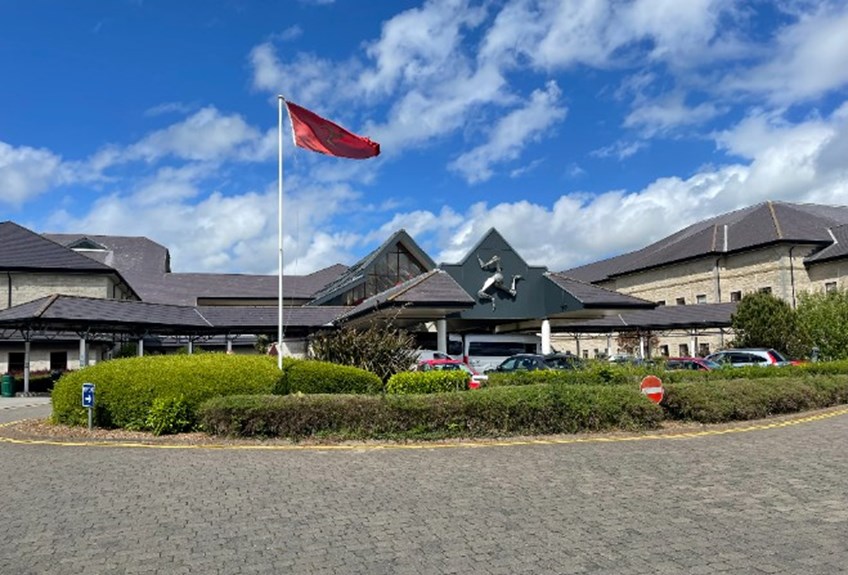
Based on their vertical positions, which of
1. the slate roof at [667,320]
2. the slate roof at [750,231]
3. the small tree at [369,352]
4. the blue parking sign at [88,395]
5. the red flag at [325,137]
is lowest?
the blue parking sign at [88,395]

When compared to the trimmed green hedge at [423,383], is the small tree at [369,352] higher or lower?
higher

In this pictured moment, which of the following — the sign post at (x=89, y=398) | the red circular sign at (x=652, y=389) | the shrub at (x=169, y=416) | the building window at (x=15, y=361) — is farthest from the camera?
the building window at (x=15, y=361)

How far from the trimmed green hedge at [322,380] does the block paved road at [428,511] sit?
3194 mm

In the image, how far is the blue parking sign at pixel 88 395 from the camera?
12.6 m

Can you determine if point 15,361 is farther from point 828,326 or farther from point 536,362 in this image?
point 828,326

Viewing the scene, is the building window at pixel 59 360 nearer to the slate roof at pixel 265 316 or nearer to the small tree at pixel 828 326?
the slate roof at pixel 265 316

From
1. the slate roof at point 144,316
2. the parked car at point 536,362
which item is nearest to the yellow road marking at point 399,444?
the parked car at point 536,362

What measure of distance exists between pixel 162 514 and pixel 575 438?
757 cm

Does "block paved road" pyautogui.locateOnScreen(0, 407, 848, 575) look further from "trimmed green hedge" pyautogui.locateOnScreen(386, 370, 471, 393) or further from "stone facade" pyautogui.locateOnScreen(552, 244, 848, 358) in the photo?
"stone facade" pyautogui.locateOnScreen(552, 244, 848, 358)

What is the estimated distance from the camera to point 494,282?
131 feet

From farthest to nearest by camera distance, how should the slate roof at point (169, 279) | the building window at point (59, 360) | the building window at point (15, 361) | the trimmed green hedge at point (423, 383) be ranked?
the slate roof at point (169, 279) < the building window at point (59, 360) < the building window at point (15, 361) < the trimmed green hedge at point (423, 383)

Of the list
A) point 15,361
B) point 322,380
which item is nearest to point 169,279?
point 15,361

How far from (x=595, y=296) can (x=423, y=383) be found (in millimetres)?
23894

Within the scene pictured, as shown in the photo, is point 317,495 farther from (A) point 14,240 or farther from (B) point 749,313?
(A) point 14,240
